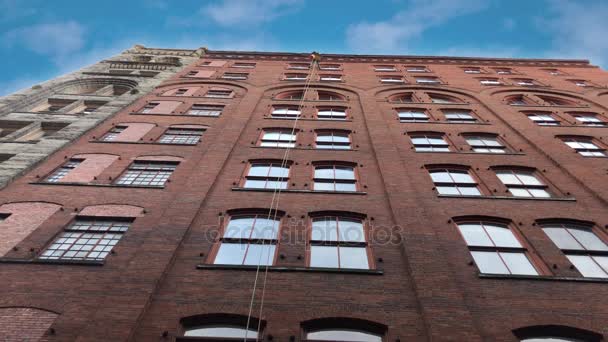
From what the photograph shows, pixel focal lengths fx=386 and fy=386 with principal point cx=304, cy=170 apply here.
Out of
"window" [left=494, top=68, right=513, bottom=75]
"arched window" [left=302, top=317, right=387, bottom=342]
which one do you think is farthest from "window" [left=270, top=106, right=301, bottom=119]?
"window" [left=494, top=68, right=513, bottom=75]

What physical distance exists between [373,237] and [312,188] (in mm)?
3473

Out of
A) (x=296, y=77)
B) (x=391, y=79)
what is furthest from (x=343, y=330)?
(x=391, y=79)

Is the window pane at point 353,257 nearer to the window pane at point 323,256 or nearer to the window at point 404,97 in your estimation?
the window pane at point 323,256

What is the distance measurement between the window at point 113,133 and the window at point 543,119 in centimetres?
2116

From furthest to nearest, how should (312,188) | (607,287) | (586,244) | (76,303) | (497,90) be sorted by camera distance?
(497,90)
(312,188)
(586,244)
(607,287)
(76,303)

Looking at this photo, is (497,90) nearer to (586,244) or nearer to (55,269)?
(586,244)

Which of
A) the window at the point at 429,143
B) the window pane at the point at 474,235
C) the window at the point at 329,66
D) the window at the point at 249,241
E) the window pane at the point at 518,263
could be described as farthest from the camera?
the window at the point at 329,66

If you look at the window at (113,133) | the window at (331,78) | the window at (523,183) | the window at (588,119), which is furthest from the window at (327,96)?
the window at (588,119)

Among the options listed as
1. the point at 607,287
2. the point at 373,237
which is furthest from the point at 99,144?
the point at 607,287

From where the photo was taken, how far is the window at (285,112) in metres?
21.1

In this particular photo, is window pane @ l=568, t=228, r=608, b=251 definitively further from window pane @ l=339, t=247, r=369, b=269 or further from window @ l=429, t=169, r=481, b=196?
window pane @ l=339, t=247, r=369, b=269

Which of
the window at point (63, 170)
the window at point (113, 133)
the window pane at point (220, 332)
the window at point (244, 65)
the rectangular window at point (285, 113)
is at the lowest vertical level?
the window pane at point (220, 332)

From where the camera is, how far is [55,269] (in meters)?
9.13

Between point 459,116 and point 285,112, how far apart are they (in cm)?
987
